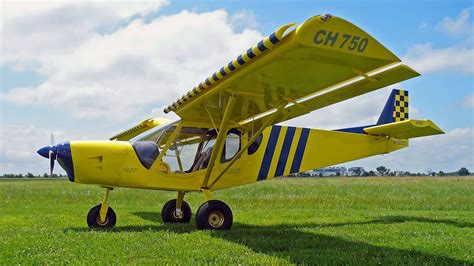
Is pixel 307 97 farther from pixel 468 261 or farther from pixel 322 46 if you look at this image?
pixel 468 261

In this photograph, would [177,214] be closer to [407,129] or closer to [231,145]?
[231,145]

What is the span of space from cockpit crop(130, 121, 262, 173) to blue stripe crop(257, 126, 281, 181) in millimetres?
297

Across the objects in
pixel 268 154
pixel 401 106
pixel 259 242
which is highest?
pixel 401 106

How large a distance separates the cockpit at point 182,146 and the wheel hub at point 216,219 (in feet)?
4.68

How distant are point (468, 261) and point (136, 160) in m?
6.28

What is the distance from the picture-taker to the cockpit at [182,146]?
9.96 meters

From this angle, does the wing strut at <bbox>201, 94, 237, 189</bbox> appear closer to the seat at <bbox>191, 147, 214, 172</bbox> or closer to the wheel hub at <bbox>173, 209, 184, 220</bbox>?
the seat at <bbox>191, 147, 214, 172</bbox>

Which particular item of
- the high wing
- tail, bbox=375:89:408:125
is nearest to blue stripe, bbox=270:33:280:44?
the high wing

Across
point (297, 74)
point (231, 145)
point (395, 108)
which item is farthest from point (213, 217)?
point (395, 108)

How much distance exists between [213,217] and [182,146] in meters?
2.11

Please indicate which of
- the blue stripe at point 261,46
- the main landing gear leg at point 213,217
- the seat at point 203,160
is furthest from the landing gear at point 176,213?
the blue stripe at point 261,46

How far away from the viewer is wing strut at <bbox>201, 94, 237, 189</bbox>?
877 cm

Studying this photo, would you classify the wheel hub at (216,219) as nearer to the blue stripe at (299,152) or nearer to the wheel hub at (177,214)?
the wheel hub at (177,214)

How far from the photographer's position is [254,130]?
1092 cm
